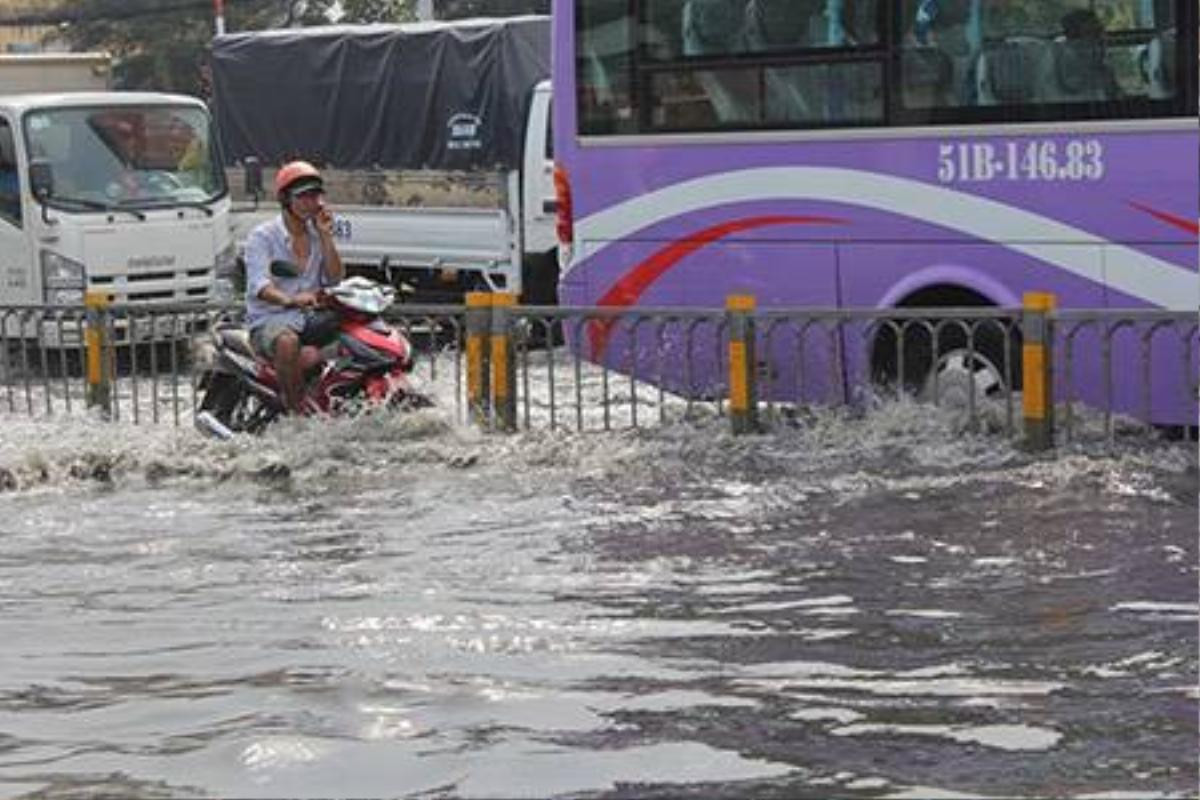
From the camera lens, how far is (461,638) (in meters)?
6.19

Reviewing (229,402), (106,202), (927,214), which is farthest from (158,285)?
(927,214)

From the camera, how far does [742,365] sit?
9.68 meters

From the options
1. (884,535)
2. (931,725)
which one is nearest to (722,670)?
(931,725)

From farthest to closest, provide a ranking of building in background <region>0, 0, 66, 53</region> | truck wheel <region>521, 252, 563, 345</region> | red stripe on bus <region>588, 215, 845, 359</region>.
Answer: building in background <region>0, 0, 66, 53</region>, truck wheel <region>521, 252, 563, 345</region>, red stripe on bus <region>588, 215, 845, 359</region>

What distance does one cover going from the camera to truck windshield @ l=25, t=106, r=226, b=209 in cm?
1602

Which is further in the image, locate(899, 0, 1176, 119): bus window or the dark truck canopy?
the dark truck canopy

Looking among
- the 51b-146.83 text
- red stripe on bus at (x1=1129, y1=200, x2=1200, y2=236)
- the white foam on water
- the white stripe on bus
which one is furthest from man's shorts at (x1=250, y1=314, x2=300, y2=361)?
the white foam on water

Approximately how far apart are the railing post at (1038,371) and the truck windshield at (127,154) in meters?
9.62

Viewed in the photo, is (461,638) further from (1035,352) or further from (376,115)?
(376,115)

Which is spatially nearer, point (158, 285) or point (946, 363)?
point (946, 363)

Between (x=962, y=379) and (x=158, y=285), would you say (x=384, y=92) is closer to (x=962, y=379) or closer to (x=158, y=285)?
(x=158, y=285)

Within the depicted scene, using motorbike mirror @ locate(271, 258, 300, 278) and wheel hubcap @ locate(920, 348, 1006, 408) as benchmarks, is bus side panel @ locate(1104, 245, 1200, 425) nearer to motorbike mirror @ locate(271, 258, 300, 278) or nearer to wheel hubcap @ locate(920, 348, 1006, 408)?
wheel hubcap @ locate(920, 348, 1006, 408)

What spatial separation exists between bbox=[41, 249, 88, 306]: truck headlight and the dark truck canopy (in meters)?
3.21

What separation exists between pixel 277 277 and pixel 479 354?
3.92ft
